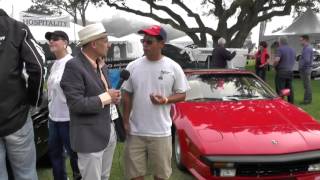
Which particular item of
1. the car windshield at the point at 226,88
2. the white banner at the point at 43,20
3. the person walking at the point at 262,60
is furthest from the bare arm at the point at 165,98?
the white banner at the point at 43,20

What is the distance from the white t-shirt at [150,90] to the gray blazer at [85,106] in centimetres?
70

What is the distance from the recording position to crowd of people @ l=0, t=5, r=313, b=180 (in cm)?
291

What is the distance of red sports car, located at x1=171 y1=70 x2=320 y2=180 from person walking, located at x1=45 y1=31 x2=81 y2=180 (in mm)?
1342

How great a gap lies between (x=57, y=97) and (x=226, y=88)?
282 centimetres

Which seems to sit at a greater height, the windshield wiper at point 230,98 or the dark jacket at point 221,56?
the dark jacket at point 221,56

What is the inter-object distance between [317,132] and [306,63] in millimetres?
6843

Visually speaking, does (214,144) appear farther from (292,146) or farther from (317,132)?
(317,132)

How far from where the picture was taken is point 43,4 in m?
51.5

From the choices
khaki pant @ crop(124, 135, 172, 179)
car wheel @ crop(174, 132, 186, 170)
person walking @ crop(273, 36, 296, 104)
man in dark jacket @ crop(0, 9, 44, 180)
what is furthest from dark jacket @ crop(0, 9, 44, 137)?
person walking @ crop(273, 36, 296, 104)

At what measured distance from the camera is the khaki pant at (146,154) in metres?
3.98

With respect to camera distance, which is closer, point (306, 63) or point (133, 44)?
point (306, 63)

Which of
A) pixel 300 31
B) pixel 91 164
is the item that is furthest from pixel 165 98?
pixel 300 31

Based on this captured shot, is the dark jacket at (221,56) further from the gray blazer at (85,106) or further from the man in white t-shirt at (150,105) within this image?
the gray blazer at (85,106)

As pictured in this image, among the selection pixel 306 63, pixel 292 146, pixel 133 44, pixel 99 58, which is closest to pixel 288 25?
pixel 133 44
